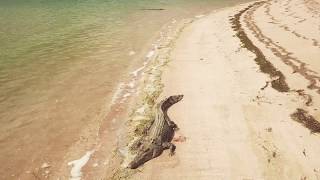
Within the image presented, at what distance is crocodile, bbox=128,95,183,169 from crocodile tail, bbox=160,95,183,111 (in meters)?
0.72

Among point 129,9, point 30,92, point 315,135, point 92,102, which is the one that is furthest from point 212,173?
point 129,9

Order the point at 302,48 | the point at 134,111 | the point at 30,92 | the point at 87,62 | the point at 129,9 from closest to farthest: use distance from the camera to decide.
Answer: the point at 134,111, the point at 30,92, the point at 302,48, the point at 87,62, the point at 129,9

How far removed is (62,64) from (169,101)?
8892 mm

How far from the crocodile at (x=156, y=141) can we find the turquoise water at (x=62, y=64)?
2.76 meters

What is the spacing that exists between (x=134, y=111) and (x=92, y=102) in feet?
7.31

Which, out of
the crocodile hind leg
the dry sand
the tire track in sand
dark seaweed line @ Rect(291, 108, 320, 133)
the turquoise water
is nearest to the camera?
the dry sand

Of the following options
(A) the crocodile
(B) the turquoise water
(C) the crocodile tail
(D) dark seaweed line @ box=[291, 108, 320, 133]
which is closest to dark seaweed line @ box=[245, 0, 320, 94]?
(D) dark seaweed line @ box=[291, 108, 320, 133]

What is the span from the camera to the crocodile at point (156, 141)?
33.6 ft

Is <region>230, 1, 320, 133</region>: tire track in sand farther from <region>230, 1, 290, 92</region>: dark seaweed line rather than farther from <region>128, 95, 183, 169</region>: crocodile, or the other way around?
<region>128, 95, 183, 169</region>: crocodile

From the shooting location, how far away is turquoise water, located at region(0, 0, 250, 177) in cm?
1309

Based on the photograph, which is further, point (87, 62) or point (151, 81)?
point (87, 62)

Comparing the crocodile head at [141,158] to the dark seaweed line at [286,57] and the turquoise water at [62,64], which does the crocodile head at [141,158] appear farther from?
the dark seaweed line at [286,57]

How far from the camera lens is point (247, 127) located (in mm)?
11633

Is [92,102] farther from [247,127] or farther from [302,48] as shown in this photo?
[302,48]
